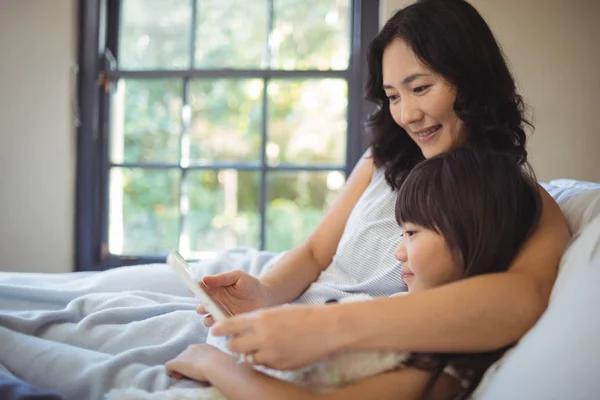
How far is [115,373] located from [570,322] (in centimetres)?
69

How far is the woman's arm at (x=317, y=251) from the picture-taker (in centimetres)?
129

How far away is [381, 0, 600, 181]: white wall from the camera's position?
1965 millimetres

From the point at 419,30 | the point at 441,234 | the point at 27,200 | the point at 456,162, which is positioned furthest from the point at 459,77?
the point at 27,200

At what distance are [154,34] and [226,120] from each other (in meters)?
0.50

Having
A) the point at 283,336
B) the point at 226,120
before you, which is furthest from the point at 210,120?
the point at 283,336

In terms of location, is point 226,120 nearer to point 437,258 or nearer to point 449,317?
point 437,258

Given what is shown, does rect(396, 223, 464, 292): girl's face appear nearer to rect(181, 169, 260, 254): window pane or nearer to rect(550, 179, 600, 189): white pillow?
rect(550, 179, 600, 189): white pillow

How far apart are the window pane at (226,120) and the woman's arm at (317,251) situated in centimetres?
101

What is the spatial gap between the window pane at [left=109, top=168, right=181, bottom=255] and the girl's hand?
1.60 meters

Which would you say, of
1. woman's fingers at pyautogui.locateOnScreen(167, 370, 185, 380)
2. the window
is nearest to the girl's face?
woman's fingers at pyautogui.locateOnScreen(167, 370, 185, 380)

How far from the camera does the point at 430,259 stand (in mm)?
891

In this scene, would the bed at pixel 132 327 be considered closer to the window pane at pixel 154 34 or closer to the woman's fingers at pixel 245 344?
the woman's fingers at pixel 245 344

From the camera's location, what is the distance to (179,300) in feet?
4.29

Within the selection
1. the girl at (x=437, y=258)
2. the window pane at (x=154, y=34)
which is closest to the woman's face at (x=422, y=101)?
the girl at (x=437, y=258)
